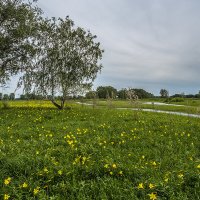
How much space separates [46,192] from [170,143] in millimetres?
5773

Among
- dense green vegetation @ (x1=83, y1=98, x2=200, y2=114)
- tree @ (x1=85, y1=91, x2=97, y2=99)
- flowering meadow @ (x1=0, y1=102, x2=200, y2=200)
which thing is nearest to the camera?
flowering meadow @ (x1=0, y1=102, x2=200, y2=200)

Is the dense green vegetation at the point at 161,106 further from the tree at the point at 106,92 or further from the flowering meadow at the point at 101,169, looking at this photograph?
the flowering meadow at the point at 101,169

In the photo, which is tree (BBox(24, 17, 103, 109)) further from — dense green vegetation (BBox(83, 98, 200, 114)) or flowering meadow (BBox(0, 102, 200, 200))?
flowering meadow (BBox(0, 102, 200, 200))

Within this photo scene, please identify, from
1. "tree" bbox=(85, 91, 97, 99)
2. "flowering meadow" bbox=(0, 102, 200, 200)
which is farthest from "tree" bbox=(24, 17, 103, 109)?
"flowering meadow" bbox=(0, 102, 200, 200)

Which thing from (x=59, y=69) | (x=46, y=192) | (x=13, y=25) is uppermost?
(x=13, y=25)

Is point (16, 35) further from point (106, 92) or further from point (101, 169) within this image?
point (101, 169)

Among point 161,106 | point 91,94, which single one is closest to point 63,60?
point 91,94

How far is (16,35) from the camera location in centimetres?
2439

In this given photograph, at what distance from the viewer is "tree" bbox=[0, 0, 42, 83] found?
24.1 meters

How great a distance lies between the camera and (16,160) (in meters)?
7.93

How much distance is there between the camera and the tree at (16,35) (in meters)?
24.1

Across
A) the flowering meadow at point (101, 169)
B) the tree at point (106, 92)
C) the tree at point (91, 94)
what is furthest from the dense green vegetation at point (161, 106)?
the flowering meadow at point (101, 169)

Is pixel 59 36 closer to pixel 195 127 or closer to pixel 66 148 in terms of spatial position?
pixel 195 127

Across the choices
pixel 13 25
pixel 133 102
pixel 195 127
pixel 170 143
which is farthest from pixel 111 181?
pixel 13 25
